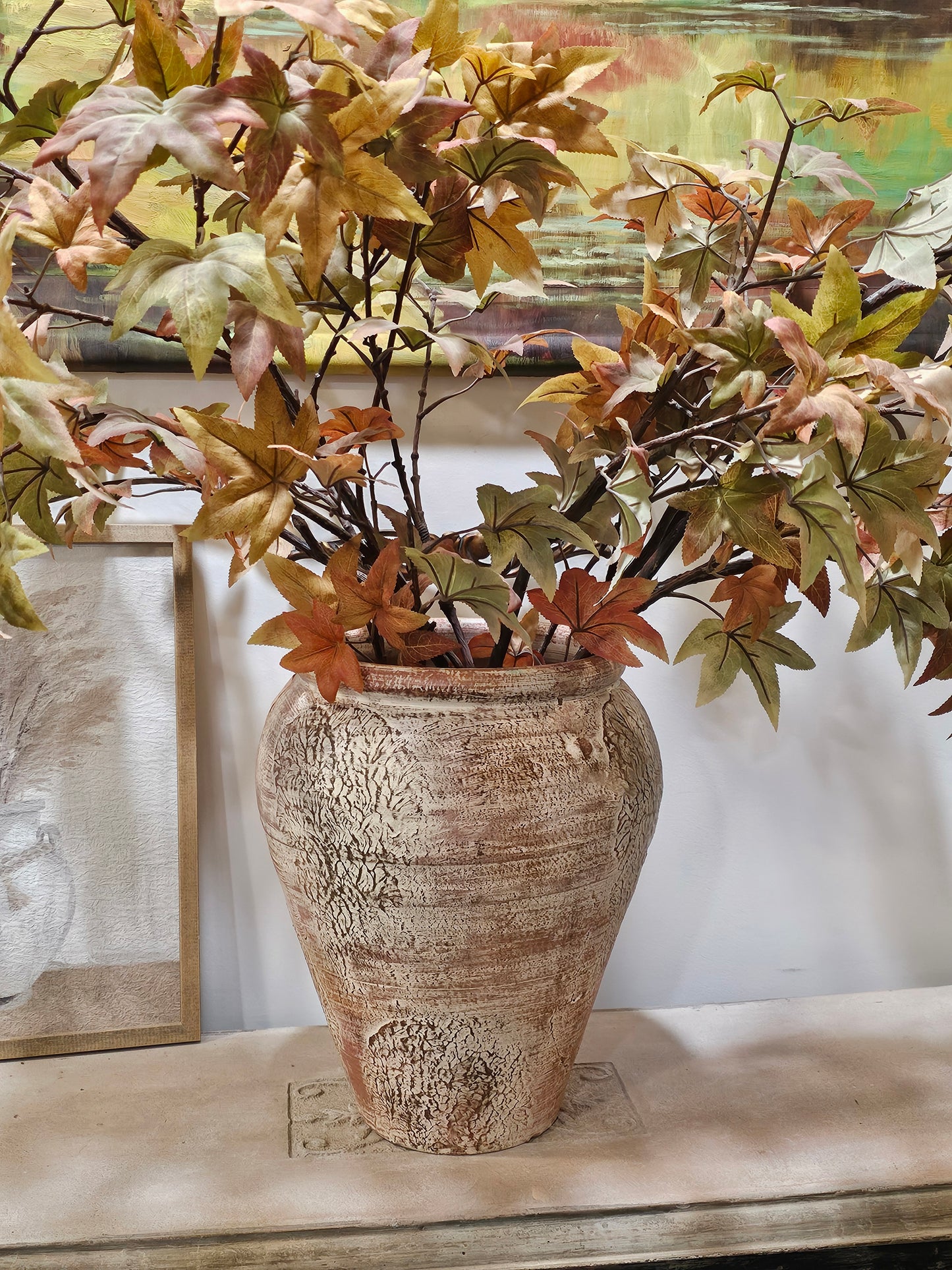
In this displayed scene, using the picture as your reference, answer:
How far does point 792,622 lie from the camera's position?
1.00 m

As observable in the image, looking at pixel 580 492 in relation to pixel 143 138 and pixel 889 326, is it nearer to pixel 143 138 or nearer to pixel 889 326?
pixel 889 326

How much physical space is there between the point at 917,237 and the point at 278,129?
15.8 inches

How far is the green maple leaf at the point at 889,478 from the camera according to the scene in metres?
0.56

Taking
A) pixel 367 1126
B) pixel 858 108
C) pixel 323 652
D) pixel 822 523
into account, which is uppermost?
pixel 858 108

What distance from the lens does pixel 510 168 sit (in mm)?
538

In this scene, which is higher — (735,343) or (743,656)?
(735,343)

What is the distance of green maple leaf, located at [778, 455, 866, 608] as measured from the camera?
1.68 ft

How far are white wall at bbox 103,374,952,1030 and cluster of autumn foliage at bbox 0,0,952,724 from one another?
0.56 feet

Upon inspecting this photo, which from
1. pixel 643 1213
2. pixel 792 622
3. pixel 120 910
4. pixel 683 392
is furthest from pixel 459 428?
pixel 643 1213

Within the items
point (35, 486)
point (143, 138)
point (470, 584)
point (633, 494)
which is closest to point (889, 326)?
point (633, 494)

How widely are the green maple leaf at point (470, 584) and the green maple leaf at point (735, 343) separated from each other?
0.16m

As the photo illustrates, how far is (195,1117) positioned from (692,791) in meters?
0.53

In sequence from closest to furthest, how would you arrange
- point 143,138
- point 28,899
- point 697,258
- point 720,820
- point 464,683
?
point 143,138 < point 464,683 < point 697,258 < point 28,899 < point 720,820

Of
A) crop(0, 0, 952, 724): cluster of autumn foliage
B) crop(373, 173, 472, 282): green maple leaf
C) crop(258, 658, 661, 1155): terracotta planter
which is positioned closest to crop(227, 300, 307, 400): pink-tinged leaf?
crop(0, 0, 952, 724): cluster of autumn foliage
